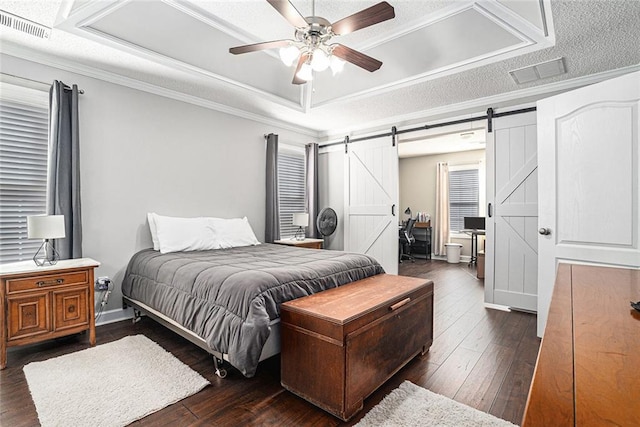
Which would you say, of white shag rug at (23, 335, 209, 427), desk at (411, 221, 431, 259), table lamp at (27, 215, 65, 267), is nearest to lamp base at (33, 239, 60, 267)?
table lamp at (27, 215, 65, 267)

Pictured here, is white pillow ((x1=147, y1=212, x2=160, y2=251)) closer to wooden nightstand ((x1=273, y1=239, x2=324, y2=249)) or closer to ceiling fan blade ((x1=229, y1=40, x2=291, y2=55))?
wooden nightstand ((x1=273, y1=239, x2=324, y2=249))

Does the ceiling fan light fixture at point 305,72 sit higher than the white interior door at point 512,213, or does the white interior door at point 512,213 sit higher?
the ceiling fan light fixture at point 305,72

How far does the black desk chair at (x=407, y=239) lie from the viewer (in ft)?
23.5

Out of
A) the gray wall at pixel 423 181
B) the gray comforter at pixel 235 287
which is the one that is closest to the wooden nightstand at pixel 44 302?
the gray comforter at pixel 235 287

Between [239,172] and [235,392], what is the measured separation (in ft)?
9.97

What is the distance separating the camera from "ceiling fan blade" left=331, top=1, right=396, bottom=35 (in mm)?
1857

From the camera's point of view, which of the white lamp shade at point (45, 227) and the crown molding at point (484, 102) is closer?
the white lamp shade at point (45, 227)

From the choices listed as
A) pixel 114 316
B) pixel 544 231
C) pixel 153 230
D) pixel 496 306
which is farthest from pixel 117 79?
pixel 496 306

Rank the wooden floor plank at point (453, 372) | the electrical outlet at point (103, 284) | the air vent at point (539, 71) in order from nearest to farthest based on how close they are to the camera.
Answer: the wooden floor plank at point (453, 372) → the air vent at point (539, 71) → the electrical outlet at point (103, 284)

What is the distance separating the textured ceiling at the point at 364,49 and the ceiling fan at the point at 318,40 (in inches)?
18.2

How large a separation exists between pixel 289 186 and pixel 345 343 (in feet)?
12.7

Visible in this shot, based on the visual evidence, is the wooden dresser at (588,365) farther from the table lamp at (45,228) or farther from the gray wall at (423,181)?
the gray wall at (423,181)

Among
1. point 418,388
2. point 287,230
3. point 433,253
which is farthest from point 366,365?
point 433,253

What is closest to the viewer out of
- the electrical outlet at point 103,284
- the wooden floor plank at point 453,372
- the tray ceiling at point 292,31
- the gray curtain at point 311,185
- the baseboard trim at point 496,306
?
the wooden floor plank at point 453,372
